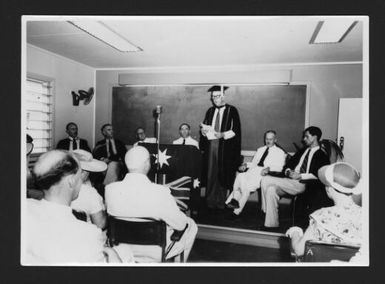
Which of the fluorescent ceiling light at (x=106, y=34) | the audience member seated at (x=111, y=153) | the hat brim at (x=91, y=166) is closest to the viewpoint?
the hat brim at (x=91, y=166)

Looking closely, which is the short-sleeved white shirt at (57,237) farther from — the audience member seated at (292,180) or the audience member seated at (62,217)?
the audience member seated at (292,180)

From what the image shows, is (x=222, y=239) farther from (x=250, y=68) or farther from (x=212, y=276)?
(x=250, y=68)

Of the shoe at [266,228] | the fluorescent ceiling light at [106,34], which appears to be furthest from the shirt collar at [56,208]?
the shoe at [266,228]

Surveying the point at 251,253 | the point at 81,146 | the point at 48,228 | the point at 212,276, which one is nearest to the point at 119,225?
the point at 48,228

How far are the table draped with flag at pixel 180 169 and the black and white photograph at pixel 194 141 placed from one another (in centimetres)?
2

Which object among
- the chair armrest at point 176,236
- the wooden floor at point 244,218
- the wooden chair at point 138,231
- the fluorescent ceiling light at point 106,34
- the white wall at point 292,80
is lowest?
the wooden floor at point 244,218

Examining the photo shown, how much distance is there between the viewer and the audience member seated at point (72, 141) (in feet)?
10.5

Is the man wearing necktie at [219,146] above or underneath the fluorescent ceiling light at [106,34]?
underneath

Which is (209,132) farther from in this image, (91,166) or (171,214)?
(171,214)

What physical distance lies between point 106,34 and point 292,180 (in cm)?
252

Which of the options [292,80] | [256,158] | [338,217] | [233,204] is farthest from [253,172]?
[338,217]

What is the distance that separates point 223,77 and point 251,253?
2167 millimetres

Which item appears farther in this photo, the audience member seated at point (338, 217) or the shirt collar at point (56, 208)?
the audience member seated at point (338, 217)

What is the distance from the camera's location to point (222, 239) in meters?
2.90
